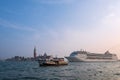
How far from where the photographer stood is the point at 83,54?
174 meters

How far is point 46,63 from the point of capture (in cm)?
9312

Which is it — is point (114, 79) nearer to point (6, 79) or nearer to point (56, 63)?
point (6, 79)

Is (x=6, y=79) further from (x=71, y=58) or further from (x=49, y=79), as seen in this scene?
(x=71, y=58)

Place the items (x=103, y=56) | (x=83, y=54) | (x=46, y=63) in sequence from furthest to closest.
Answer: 1. (x=103, y=56)
2. (x=83, y=54)
3. (x=46, y=63)

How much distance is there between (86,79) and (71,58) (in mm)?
135683

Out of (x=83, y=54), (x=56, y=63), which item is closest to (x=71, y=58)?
(x=83, y=54)

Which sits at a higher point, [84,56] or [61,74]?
[84,56]

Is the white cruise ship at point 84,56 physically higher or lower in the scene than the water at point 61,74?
higher

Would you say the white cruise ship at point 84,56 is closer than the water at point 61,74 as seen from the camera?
No

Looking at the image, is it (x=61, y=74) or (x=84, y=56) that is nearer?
(x=61, y=74)

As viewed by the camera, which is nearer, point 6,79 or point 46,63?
point 6,79

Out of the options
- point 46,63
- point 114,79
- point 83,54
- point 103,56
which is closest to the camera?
point 114,79

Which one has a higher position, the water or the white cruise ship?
the white cruise ship

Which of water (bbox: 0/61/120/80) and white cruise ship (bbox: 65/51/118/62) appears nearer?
water (bbox: 0/61/120/80)
